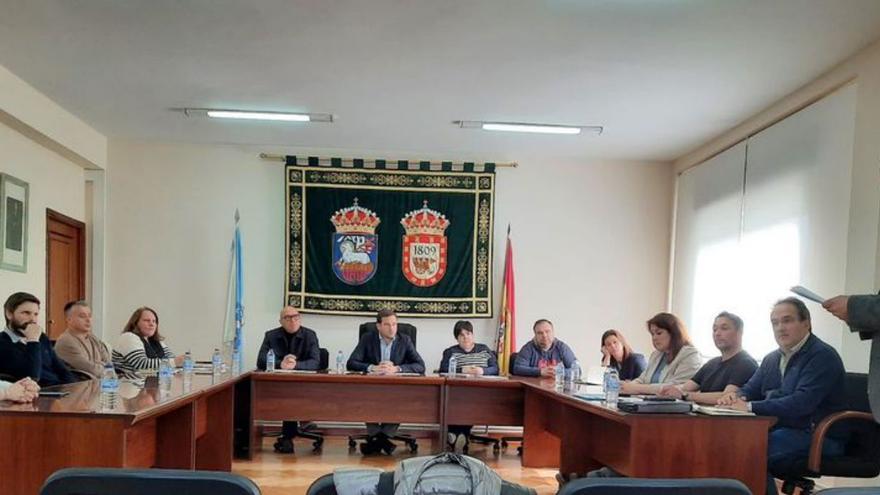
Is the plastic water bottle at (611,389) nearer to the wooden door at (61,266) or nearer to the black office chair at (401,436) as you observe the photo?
the black office chair at (401,436)

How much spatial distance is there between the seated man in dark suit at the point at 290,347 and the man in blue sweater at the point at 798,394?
3.19m

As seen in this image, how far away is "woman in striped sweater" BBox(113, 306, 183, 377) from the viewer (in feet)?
14.0

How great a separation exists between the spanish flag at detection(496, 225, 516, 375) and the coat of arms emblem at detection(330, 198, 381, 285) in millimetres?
1326

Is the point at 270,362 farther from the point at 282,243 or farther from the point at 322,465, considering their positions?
the point at 282,243

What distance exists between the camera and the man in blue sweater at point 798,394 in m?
2.80

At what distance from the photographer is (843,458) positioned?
111 inches

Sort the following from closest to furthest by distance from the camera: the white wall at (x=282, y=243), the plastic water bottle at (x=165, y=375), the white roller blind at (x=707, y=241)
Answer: the plastic water bottle at (x=165, y=375) → the white roller blind at (x=707, y=241) → the white wall at (x=282, y=243)

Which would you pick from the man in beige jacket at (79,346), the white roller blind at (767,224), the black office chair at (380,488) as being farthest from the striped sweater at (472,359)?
the black office chair at (380,488)

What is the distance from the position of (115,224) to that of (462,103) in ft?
12.4

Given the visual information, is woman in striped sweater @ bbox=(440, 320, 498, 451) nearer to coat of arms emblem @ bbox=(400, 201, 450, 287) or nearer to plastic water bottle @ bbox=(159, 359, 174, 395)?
coat of arms emblem @ bbox=(400, 201, 450, 287)

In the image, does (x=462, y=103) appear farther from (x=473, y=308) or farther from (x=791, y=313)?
(x=791, y=313)

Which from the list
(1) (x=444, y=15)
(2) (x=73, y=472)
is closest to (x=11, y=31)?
(1) (x=444, y=15)

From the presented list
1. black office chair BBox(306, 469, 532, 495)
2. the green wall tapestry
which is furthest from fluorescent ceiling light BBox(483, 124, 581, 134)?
black office chair BBox(306, 469, 532, 495)

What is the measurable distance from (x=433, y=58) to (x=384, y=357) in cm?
246
